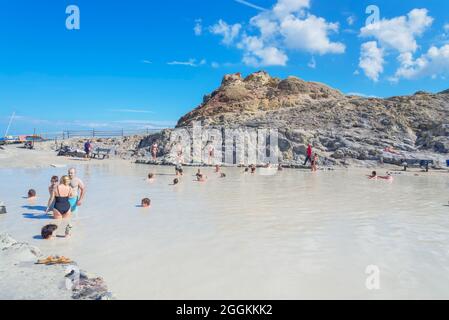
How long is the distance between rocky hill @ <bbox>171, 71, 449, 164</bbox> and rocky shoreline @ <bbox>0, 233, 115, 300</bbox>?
71.8 ft

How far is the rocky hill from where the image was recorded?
25484mm

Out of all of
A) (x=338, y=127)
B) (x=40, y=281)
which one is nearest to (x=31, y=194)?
(x=40, y=281)

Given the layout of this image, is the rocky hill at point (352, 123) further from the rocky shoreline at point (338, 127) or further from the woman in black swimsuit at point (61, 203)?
the woman in black swimsuit at point (61, 203)

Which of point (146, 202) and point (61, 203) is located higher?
point (61, 203)

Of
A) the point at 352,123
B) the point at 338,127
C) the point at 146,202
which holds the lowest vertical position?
the point at 146,202

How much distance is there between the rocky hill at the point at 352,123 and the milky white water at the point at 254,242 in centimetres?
1310

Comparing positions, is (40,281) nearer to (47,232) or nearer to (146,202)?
(47,232)

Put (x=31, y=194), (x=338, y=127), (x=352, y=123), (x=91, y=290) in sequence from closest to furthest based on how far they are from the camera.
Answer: (x=91, y=290)
(x=31, y=194)
(x=338, y=127)
(x=352, y=123)

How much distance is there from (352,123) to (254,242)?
23846mm

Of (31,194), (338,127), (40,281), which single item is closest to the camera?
(40,281)

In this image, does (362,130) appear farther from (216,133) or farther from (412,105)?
(216,133)

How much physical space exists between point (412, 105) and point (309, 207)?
2309 centimetres

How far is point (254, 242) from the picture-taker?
279 inches

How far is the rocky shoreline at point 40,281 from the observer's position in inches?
174
